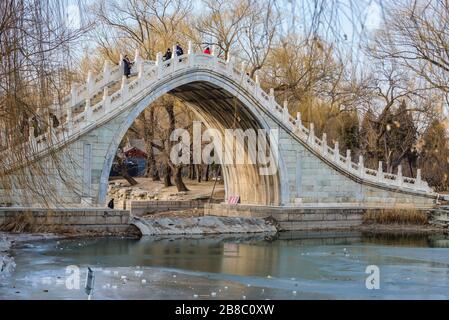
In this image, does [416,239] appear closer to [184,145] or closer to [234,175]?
[234,175]

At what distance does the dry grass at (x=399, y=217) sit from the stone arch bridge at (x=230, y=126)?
57 centimetres

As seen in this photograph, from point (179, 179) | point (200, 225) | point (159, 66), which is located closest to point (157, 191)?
point (179, 179)

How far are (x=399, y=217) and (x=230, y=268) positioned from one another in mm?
12284

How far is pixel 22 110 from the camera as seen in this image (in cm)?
816

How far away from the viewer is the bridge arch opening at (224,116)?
22.8 m

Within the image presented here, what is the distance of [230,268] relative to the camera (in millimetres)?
15766

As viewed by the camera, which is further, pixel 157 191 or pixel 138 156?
pixel 138 156

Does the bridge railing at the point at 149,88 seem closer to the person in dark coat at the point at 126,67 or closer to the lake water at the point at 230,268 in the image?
the person in dark coat at the point at 126,67

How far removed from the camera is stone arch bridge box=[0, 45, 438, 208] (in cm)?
2170

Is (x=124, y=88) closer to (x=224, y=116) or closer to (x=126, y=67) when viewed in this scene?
(x=126, y=67)

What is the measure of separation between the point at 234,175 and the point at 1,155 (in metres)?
21.5

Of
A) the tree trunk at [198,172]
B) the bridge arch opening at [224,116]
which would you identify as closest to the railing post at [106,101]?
the bridge arch opening at [224,116]
